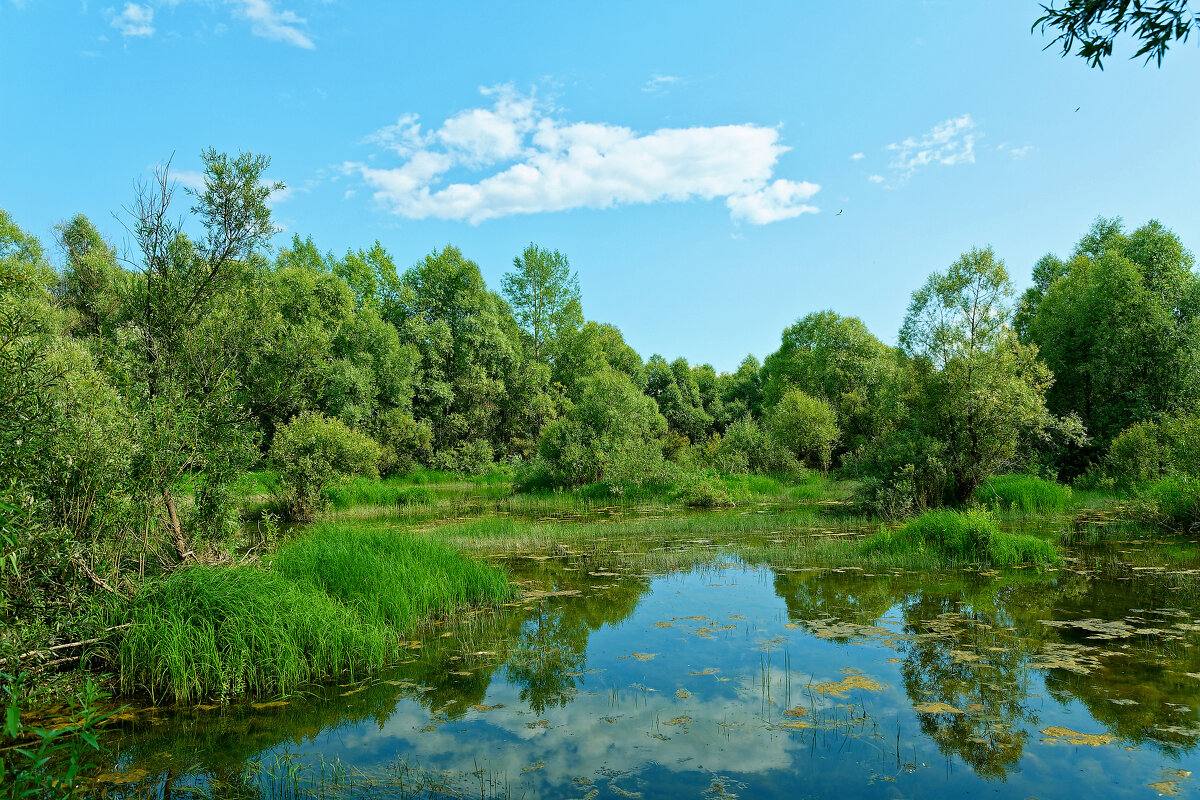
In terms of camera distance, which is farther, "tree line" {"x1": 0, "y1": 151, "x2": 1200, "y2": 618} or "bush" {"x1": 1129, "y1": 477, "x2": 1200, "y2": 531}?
"bush" {"x1": 1129, "y1": 477, "x2": 1200, "y2": 531}

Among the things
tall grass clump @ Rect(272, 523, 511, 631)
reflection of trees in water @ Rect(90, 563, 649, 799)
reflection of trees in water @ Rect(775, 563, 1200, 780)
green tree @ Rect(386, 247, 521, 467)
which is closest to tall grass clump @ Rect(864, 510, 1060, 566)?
reflection of trees in water @ Rect(775, 563, 1200, 780)

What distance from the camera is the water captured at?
5176mm

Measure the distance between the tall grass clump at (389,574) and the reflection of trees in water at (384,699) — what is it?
686mm

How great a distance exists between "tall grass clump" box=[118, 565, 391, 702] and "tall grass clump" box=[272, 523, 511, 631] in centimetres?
92

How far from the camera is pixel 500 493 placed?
97.9ft

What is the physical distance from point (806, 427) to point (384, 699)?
1190 inches

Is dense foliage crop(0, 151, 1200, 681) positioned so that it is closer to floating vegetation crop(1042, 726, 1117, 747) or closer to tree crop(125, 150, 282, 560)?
tree crop(125, 150, 282, 560)

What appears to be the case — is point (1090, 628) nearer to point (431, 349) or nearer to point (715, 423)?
point (431, 349)

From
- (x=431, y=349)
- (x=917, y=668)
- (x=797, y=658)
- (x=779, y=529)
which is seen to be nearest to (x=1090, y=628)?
(x=917, y=668)

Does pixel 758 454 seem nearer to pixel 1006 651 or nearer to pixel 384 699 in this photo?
pixel 1006 651

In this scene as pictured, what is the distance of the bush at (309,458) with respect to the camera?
71.6ft

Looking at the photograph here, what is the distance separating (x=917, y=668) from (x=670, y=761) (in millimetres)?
3591

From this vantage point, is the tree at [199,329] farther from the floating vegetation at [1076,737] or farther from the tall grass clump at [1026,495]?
the tall grass clump at [1026,495]

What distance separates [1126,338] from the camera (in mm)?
25781
